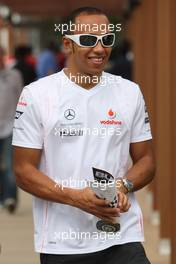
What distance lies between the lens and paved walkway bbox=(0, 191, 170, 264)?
8883mm

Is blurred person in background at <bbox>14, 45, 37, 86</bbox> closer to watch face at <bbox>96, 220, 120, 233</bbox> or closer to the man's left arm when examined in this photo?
the man's left arm

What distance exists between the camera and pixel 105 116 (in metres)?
4.49

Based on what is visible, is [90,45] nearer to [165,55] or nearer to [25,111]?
[25,111]

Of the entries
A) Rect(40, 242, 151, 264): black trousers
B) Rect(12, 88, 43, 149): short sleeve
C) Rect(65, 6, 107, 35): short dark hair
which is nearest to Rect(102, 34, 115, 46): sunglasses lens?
Rect(65, 6, 107, 35): short dark hair

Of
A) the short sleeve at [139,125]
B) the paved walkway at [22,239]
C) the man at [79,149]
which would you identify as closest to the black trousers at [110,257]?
the man at [79,149]

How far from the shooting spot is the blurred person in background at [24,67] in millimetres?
13516

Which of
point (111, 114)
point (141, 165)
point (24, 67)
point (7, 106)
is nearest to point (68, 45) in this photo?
point (111, 114)

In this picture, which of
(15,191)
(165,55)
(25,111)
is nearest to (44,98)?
(25,111)

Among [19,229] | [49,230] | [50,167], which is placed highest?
[50,167]

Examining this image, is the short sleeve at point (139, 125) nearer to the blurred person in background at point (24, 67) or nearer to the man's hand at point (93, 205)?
the man's hand at point (93, 205)

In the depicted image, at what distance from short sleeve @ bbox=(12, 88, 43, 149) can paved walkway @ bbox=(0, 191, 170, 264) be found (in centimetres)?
430

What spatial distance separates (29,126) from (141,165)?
550 mm

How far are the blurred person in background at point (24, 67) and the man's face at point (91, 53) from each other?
8740 mm

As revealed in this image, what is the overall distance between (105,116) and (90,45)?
1.08 ft
